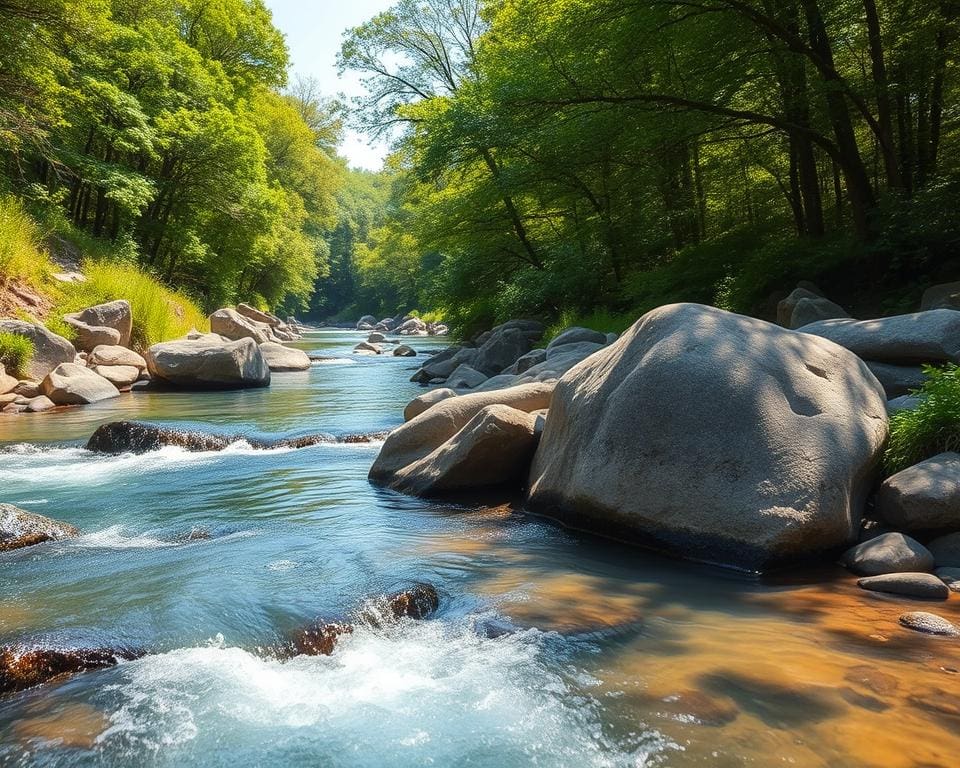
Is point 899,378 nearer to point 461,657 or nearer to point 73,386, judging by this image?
point 461,657

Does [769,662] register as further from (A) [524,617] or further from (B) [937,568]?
(B) [937,568]

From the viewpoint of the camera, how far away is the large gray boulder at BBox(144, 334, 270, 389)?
A: 15.0 meters

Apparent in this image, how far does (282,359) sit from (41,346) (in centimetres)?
742

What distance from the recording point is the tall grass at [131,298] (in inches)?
650

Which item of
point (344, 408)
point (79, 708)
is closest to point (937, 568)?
point (79, 708)

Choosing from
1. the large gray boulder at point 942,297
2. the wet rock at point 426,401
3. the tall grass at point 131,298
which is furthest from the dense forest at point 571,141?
the wet rock at point 426,401

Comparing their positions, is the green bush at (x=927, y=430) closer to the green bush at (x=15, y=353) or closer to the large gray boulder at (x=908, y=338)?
the large gray boulder at (x=908, y=338)

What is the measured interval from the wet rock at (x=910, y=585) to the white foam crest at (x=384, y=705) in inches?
79.2

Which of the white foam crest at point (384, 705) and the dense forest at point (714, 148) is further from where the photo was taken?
the dense forest at point (714, 148)

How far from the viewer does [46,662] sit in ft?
10.7

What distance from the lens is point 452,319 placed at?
25266 millimetres

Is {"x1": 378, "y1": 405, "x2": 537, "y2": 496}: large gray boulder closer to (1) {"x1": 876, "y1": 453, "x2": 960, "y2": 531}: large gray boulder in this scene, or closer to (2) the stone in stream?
(2) the stone in stream

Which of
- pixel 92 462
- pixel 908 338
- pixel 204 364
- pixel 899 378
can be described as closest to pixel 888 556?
pixel 899 378

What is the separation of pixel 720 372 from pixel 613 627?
A: 6.69 ft
